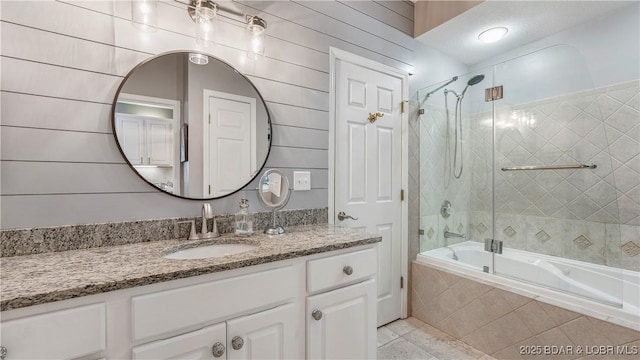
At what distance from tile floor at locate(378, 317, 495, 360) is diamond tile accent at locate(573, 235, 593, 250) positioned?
1.00 m

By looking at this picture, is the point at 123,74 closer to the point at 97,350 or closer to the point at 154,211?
the point at 154,211

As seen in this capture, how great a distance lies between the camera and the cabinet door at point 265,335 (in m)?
0.96

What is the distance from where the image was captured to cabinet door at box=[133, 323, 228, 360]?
2.71 ft

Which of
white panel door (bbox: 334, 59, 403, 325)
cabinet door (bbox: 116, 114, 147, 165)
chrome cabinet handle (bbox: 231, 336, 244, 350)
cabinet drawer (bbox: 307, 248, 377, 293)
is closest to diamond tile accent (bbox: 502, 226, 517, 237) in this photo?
white panel door (bbox: 334, 59, 403, 325)

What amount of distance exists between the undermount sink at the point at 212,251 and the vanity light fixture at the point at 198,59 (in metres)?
0.94

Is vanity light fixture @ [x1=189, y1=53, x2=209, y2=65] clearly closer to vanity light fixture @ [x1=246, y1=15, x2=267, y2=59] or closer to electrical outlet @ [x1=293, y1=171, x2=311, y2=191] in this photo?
vanity light fixture @ [x1=246, y1=15, x2=267, y2=59]

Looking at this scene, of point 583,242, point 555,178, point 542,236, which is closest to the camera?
point 583,242

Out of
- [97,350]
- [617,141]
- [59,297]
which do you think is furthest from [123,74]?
[617,141]

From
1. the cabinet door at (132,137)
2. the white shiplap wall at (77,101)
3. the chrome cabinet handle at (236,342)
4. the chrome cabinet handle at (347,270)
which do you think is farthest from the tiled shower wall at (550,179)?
the cabinet door at (132,137)

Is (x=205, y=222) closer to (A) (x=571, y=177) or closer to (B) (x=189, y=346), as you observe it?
(B) (x=189, y=346)

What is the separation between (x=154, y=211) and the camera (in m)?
1.29

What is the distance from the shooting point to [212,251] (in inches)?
51.4

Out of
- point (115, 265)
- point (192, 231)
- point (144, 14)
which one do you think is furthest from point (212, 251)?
point (144, 14)

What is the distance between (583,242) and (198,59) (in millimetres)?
2739
